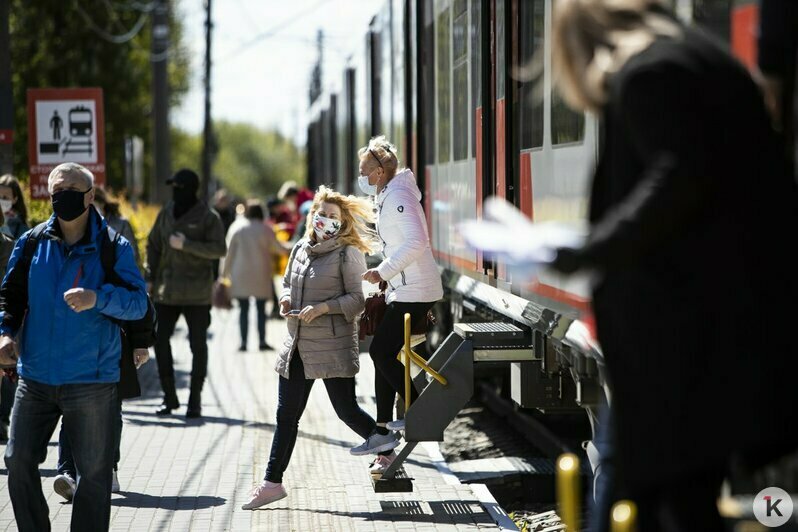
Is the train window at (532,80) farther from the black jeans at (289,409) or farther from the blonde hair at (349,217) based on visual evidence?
the black jeans at (289,409)

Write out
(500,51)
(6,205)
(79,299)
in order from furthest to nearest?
(6,205) → (500,51) → (79,299)

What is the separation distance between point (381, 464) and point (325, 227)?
51.4 inches

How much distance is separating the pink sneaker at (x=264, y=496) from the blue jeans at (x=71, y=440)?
4.97 ft

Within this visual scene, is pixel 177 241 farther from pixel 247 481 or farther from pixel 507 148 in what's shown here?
pixel 507 148

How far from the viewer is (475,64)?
891 centimetres

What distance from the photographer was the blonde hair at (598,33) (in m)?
2.98

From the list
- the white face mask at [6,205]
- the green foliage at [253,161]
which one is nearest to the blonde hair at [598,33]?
the white face mask at [6,205]

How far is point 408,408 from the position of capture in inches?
286

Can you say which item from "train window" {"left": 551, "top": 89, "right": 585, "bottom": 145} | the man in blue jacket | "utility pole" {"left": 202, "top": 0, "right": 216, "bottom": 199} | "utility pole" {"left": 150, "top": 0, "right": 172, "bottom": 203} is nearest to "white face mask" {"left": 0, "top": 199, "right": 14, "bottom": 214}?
the man in blue jacket

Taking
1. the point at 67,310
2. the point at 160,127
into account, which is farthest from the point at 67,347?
the point at 160,127

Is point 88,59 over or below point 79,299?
over

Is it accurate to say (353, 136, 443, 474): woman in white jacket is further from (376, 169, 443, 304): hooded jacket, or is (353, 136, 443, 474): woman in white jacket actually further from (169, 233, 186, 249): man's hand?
(169, 233, 186, 249): man's hand

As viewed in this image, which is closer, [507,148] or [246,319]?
[507,148]

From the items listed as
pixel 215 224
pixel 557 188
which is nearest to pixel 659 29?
pixel 557 188
